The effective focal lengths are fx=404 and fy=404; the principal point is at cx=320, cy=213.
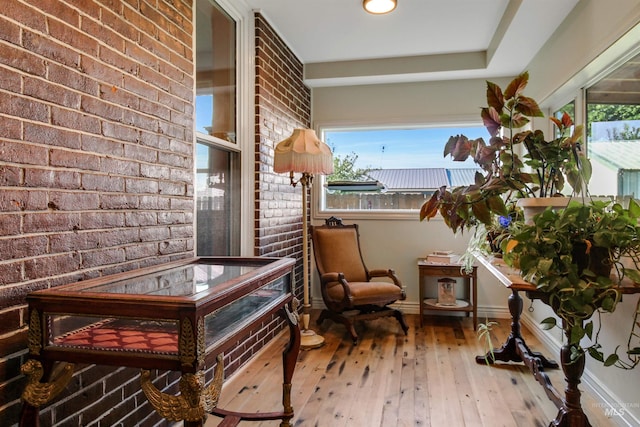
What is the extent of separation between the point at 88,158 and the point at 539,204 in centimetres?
198

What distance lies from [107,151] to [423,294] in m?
3.14

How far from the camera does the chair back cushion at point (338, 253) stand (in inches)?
155

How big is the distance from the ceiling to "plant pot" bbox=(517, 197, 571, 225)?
58.0 inches

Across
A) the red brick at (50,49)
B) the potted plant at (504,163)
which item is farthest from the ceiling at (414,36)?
the red brick at (50,49)

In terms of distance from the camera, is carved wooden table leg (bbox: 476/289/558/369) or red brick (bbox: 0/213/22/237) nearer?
red brick (bbox: 0/213/22/237)

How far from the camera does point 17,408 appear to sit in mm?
1256

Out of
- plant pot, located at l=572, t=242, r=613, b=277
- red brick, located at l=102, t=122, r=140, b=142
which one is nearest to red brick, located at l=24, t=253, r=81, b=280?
red brick, located at l=102, t=122, r=140, b=142

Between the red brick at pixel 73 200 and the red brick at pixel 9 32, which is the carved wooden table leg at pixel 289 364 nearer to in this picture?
the red brick at pixel 73 200

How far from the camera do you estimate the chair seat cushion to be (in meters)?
3.50

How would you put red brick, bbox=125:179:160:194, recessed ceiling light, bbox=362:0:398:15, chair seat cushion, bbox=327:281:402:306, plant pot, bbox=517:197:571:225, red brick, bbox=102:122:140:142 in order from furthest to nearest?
1. chair seat cushion, bbox=327:281:402:306
2. recessed ceiling light, bbox=362:0:398:15
3. plant pot, bbox=517:197:571:225
4. red brick, bbox=125:179:160:194
5. red brick, bbox=102:122:140:142

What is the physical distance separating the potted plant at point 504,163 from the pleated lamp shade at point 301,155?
3.62 feet

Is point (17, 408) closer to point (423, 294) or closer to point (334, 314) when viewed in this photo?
point (334, 314)

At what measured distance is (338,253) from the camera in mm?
3979

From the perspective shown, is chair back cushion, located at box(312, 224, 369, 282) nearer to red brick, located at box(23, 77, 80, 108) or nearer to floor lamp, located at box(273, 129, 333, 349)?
floor lamp, located at box(273, 129, 333, 349)
